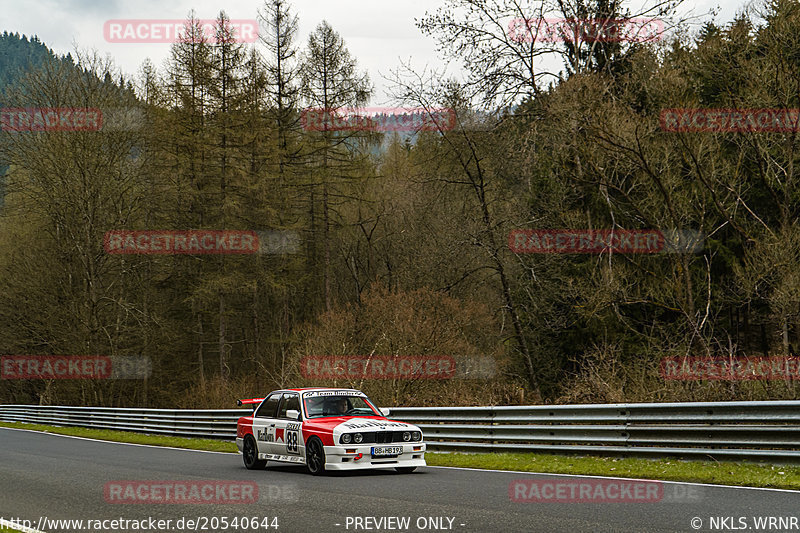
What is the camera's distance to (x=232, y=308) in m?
40.8

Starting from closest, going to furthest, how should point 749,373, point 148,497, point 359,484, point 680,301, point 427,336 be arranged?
point 148,497
point 359,484
point 749,373
point 680,301
point 427,336

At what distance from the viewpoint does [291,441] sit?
13.7m

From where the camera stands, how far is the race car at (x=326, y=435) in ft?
41.7

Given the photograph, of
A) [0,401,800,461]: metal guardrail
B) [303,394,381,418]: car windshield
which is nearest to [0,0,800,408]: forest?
[0,401,800,461]: metal guardrail

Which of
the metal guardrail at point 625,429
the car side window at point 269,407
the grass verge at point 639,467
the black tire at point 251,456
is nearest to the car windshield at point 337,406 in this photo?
the car side window at point 269,407

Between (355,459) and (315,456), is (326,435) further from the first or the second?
(355,459)

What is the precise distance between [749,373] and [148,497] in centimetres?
1132

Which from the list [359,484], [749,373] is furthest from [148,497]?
[749,373]

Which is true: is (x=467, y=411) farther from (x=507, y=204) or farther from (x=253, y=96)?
(x=253, y=96)

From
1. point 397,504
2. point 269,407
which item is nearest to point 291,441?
point 269,407

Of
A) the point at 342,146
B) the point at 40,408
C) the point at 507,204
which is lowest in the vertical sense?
the point at 40,408

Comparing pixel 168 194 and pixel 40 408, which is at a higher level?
pixel 168 194

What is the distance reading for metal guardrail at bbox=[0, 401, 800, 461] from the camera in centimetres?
1172

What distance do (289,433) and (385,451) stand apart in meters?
1.88
